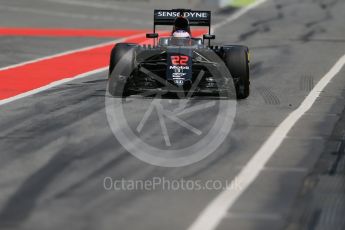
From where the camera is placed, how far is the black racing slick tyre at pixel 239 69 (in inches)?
601

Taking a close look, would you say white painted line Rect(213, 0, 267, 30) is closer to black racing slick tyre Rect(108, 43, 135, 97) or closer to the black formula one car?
the black formula one car

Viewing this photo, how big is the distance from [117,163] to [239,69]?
5.67 meters

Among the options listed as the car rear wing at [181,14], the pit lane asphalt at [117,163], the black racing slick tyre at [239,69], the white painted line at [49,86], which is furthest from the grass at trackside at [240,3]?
the black racing slick tyre at [239,69]

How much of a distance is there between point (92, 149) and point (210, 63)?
489 centimetres

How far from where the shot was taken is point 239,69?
→ 15.3 meters

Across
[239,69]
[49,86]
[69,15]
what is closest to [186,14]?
[239,69]

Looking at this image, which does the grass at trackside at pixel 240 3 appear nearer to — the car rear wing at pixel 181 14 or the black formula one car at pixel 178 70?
the car rear wing at pixel 181 14

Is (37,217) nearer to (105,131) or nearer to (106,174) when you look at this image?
(106,174)

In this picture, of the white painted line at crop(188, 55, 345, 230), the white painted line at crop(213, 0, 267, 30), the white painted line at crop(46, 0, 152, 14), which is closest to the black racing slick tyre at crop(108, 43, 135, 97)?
the white painted line at crop(188, 55, 345, 230)

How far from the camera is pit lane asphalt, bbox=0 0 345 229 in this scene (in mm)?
7992

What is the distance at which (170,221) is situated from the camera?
7832mm

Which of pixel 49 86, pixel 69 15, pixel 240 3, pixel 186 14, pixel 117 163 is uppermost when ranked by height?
pixel 186 14

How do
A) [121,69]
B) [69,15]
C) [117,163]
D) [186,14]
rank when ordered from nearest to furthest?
[117,163], [121,69], [186,14], [69,15]

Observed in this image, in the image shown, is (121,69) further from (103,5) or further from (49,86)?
(103,5)
